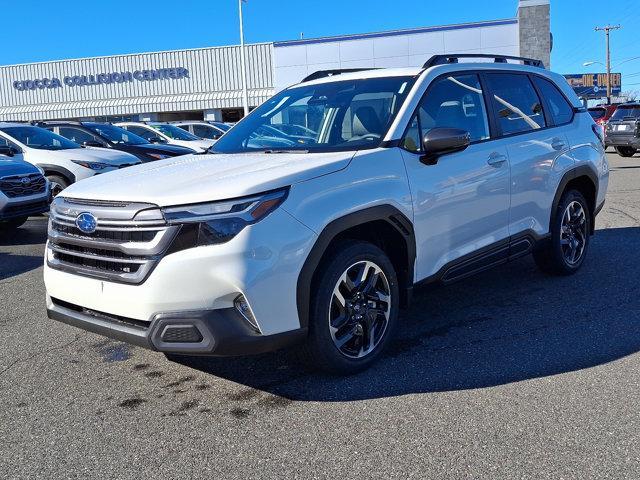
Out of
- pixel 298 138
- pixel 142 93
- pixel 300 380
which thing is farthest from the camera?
pixel 142 93

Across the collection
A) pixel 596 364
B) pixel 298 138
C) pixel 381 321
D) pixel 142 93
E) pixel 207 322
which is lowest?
pixel 596 364

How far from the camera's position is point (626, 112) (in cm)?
1914

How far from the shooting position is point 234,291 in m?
3.04

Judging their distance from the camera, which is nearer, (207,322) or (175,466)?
(175,466)

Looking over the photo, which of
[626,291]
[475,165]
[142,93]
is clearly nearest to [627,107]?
[626,291]

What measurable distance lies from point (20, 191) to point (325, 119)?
6.15 m

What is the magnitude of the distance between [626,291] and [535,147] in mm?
1469

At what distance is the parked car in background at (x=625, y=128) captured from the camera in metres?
18.5

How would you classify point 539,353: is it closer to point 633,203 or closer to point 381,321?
point 381,321

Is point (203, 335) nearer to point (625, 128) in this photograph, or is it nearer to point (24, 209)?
point (24, 209)

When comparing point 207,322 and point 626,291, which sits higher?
point 207,322

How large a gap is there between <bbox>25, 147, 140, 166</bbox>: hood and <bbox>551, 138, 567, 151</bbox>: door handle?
7706 mm

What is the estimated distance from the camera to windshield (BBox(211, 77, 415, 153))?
4.03 metres

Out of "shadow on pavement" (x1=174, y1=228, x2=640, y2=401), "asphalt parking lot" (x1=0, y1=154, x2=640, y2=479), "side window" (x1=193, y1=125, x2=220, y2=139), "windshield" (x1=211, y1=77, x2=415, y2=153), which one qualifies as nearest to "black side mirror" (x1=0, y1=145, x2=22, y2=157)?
"asphalt parking lot" (x1=0, y1=154, x2=640, y2=479)
